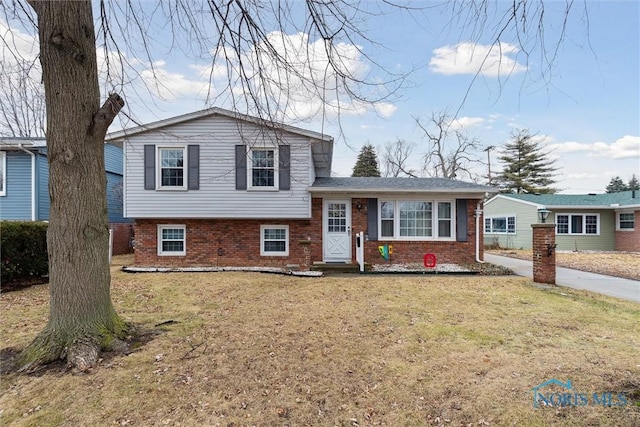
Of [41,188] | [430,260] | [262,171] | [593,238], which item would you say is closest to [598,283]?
[430,260]

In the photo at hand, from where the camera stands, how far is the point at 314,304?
634cm

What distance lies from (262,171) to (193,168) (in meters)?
2.21

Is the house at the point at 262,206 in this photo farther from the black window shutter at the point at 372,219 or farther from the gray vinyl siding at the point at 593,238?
the gray vinyl siding at the point at 593,238

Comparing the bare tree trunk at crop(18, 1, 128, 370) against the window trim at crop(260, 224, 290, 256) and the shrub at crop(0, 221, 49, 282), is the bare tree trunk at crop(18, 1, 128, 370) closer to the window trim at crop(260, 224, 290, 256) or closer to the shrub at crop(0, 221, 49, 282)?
the shrub at crop(0, 221, 49, 282)

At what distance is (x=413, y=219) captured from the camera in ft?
38.0

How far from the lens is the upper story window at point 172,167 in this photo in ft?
34.8

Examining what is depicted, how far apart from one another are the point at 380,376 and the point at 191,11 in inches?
189

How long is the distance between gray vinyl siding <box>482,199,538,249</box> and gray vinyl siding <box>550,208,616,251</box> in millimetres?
1216

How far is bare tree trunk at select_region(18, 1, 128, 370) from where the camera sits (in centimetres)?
362

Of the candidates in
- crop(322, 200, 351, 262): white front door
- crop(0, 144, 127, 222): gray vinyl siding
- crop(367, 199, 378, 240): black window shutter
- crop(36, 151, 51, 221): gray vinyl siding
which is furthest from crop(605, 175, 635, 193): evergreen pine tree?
crop(0, 144, 127, 222): gray vinyl siding

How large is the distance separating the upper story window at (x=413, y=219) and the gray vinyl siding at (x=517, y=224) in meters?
11.1

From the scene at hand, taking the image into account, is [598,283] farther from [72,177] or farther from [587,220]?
[587,220]

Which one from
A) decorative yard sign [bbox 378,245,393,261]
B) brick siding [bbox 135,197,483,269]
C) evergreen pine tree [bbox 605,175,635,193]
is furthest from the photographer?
evergreen pine tree [bbox 605,175,635,193]

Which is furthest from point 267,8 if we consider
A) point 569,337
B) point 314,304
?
point 569,337
